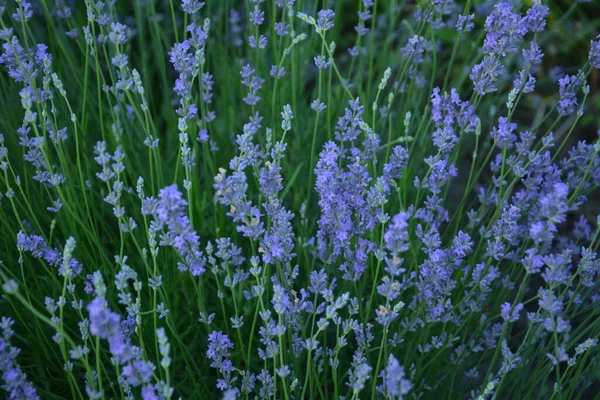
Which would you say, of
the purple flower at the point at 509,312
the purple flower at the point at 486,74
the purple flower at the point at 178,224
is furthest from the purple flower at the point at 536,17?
the purple flower at the point at 178,224

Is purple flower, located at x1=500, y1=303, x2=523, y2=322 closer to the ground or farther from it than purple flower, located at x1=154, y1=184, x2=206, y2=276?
closer to the ground

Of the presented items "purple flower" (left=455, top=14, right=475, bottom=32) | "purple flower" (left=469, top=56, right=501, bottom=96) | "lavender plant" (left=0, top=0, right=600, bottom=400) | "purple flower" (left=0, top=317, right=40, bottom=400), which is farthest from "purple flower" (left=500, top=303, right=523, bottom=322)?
"purple flower" (left=0, top=317, right=40, bottom=400)

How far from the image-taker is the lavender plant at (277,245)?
1.54 meters

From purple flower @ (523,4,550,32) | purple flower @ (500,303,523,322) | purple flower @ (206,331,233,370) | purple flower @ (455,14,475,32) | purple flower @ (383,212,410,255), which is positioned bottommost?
purple flower @ (500,303,523,322)

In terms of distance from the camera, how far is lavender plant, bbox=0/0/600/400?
154 cm

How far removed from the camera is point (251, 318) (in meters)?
2.11

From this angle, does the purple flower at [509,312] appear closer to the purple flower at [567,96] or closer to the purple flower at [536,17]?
the purple flower at [567,96]

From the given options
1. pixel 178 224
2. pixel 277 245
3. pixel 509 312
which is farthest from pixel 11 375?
pixel 509 312

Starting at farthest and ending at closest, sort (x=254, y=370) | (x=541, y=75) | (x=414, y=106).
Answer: (x=541, y=75) < (x=414, y=106) < (x=254, y=370)

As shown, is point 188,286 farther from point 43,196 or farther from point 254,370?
point 43,196

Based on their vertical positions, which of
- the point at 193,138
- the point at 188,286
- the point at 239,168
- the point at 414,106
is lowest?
the point at 239,168

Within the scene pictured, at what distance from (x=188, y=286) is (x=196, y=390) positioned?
397mm

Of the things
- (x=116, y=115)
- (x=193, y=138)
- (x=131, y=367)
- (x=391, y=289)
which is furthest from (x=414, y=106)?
(x=131, y=367)

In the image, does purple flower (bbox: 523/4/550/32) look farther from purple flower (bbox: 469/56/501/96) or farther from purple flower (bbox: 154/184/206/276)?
purple flower (bbox: 154/184/206/276)
